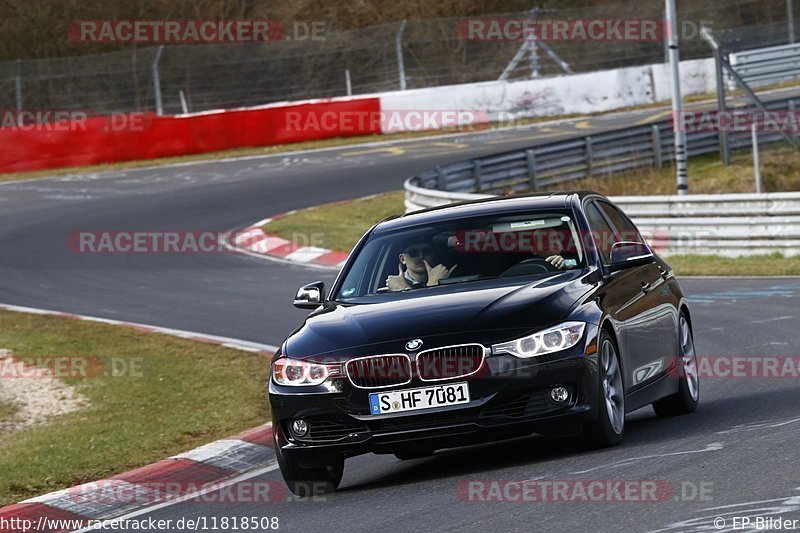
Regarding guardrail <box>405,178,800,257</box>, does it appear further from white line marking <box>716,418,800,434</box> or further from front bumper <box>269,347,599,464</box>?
front bumper <box>269,347,599,464</box>

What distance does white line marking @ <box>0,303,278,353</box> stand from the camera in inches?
567

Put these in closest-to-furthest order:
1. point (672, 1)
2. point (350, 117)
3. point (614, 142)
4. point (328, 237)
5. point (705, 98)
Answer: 1. point (328, 237)
2. point (672, 1)
3. point (614, 142)
4. point (350, 117)
5. point (705, 98)

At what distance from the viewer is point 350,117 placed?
124 ft

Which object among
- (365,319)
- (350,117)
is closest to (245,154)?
(350,117)

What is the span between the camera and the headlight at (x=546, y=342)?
745 centimetres

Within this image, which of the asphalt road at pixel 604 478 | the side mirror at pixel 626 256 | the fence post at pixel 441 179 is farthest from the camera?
the fence post at pixel 441 179

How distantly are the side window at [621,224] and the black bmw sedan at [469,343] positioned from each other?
0.71 metres

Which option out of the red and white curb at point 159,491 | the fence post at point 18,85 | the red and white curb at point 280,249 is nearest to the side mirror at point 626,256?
the red and white curb at point 159,491

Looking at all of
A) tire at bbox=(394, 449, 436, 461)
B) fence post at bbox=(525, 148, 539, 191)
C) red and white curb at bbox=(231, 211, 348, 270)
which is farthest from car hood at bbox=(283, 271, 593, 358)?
fence post at bbox=(525, 148, 539, 191)

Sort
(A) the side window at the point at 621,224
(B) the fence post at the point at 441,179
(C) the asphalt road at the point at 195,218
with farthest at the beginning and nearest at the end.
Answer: (B) the fence post at the point at 441,179 < (C) the asphalt road at the point at 195,218 < (A) the side window at the point at 621,224

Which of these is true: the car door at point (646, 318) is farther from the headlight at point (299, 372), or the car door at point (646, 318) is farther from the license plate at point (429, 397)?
the headlight at point (299, 372)

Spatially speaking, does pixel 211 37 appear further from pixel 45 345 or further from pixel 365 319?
pixel 365 319

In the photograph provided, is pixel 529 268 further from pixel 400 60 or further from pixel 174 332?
pixel 400 60

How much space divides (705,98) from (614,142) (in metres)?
12.1
